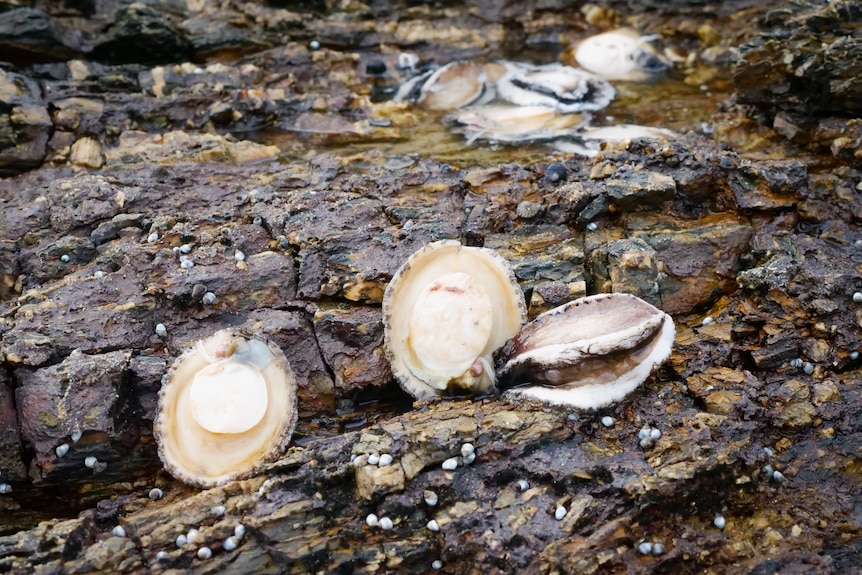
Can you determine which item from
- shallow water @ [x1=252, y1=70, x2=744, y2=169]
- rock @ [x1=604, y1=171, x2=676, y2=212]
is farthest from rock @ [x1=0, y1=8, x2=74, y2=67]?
rock @ [x1=604, y1=171, x2=676, y2=212]

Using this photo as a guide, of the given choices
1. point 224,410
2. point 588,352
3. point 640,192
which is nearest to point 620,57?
point 640,192

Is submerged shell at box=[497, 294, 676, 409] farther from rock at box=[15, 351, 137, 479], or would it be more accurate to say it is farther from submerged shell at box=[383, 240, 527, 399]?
rock at box=[15, 351, 137, 479]

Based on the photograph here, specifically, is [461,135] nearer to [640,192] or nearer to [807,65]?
[640,192]

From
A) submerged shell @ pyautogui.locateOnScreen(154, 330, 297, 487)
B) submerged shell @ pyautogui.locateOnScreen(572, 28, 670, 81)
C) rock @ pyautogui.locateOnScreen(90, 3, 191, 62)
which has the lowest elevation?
submerged shell @ pyautogui.locateOnScreen(154, 330, 297, 487)

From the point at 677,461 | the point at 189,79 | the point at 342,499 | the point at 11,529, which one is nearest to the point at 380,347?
the point at 342,499

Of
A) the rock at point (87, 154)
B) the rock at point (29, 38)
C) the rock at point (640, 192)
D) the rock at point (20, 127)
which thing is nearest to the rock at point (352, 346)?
the rock at point (640, 192)

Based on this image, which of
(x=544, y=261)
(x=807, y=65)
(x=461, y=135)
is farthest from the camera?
(x=461, y=135)

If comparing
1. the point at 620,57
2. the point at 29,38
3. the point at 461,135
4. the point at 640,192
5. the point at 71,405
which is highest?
the point at 29,38

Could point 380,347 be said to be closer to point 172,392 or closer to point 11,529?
point 172,392
